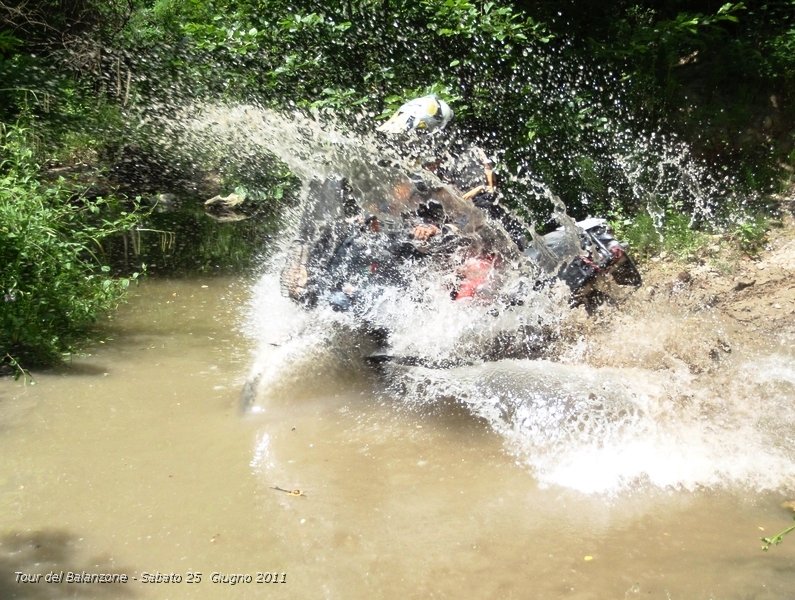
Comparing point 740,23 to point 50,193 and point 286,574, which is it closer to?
point 50,193

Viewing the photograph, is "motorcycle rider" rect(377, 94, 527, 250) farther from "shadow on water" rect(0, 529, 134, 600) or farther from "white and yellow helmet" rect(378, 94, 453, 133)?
"shadow on water" rect(0, 529, 134, 600)

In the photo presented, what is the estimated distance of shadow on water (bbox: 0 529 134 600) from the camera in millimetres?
2594

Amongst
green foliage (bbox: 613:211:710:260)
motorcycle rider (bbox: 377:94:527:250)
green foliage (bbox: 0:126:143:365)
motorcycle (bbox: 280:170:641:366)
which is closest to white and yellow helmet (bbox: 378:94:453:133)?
motorcycle rider (bbox: 377:94:527:250)

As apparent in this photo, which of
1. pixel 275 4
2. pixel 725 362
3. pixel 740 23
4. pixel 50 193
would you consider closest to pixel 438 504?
pixel 725 362

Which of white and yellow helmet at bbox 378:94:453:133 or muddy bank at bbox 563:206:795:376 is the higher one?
white and yellow helmet at bbox 378:94:453:133

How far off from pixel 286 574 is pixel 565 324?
Answer: 2759 millimetres

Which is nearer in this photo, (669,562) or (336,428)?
(669,562)

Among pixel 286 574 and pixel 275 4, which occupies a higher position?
pixel 275 4

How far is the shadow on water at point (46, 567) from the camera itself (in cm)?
259

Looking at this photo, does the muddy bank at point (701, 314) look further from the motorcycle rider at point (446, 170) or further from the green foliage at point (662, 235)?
the motorcycle rider at point (446, 170)

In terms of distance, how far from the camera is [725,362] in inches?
180

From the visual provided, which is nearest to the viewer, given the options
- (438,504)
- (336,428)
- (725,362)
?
(438,504)

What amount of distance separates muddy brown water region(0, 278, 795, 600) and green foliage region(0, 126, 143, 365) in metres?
0.40

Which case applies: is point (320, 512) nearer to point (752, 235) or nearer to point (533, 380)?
point (533, 380)
